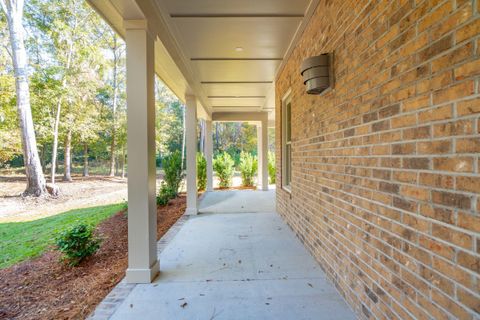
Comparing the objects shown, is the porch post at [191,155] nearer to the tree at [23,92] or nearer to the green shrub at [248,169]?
the green shrub at [248,169]

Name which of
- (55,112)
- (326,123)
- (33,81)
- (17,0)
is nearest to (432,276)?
(326,123)

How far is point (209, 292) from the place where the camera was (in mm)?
2523

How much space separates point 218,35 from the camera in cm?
362

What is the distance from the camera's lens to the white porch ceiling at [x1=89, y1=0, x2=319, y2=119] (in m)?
2.87

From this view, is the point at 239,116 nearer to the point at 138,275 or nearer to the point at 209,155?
the point at 209,155

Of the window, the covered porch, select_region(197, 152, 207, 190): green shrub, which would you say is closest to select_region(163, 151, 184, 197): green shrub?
select_region(197, 152, 207, 190): green shrub

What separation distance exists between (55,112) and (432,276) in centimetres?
1412

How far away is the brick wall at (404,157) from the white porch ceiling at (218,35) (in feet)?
2.29

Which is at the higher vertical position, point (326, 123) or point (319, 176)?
point (326, 123)

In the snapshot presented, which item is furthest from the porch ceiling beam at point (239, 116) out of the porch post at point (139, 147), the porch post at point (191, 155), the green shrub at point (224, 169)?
the porch post at point (139, 147)

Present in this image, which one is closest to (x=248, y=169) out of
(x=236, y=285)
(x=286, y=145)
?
(x=286, y=145)

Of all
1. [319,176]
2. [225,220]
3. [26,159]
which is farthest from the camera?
[26,159]

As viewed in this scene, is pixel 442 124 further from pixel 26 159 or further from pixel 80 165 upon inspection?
pixel 80 165

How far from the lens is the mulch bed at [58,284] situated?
7.88 feet
